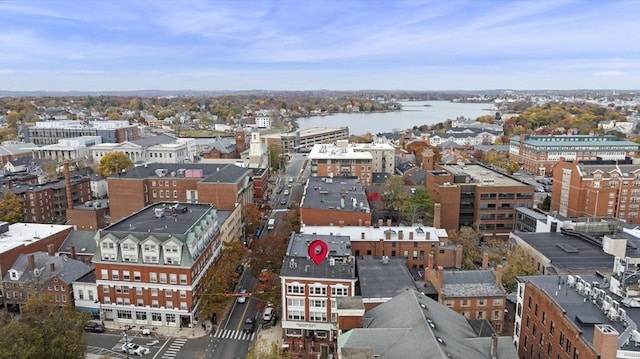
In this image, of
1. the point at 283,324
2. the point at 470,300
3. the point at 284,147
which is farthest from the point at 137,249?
the point at 284,147

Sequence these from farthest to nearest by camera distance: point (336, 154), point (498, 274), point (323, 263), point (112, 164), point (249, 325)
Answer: point (112, 164) → point (336, 154) → point (249, 325) → point (323, 263) → point (498, 274)

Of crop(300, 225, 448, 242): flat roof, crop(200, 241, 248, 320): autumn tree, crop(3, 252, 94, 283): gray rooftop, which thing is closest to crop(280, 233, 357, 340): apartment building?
crop(200, 241, 248, 320): autumn tree

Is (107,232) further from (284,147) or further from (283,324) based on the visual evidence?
(284,147)

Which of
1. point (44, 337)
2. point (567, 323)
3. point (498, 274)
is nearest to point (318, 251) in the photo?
point (498, 274)

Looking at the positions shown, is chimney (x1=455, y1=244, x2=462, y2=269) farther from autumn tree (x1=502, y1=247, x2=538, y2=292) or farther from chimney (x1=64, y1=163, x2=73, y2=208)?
chimney (x1=64, y1=163, x2=73, y2=208)

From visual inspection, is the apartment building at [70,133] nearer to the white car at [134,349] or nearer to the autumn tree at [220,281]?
the autumn tree at [220,281]

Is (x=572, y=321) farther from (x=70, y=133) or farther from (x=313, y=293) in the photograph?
(x=70, y=133)

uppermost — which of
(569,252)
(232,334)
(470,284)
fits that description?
(569,252)
